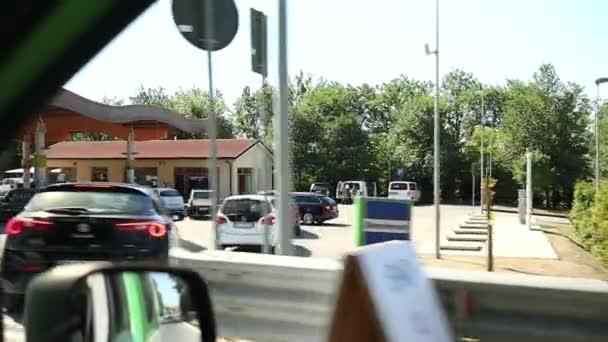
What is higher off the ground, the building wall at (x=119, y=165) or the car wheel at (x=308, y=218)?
the building wall at (x=119, y=165)

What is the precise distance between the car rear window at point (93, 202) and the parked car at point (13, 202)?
15465mm

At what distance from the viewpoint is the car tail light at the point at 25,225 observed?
674cm

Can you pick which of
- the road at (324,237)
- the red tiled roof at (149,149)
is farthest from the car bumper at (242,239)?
the red tiled roof at (149,149)

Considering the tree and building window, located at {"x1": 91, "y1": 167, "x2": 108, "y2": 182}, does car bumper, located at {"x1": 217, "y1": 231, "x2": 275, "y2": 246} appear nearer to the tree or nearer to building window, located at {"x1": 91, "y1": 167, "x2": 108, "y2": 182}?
building window, located at {"x1": 91, "y1": 167, "x2": 108, "y2": 182}

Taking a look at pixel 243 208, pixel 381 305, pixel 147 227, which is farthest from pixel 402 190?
pixel 381 305

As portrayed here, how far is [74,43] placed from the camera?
160 cm

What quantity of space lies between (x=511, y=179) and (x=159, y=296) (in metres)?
59.7

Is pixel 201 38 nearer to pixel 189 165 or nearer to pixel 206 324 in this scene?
pixel 206 324

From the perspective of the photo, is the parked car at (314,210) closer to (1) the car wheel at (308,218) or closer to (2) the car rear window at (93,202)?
(1) the car wheel at (308,218)

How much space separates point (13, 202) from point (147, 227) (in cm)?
1851

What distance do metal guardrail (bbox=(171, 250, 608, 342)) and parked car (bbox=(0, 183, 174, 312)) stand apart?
1.30m

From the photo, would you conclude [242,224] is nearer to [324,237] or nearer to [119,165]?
[324,237]

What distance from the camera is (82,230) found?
6641 mm

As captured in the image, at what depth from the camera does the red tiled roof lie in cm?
4631
